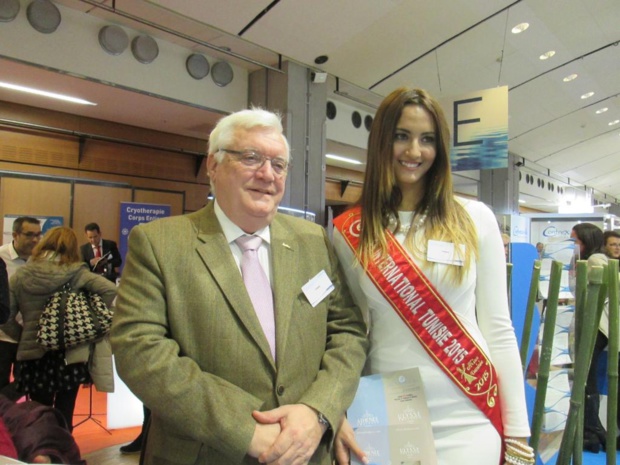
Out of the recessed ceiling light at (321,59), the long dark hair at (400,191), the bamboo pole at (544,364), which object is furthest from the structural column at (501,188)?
the long dark hair at (400,191)

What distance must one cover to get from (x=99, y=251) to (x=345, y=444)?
5865 mm

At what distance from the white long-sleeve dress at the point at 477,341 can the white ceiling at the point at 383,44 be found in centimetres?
405

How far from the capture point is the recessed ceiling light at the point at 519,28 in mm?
6337

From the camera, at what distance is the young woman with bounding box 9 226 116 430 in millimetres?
2918

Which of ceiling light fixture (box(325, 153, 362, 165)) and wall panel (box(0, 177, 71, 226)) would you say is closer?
wall panel (box(0, 177, 71, 226))

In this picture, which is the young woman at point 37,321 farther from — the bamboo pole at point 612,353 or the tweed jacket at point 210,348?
the bamboo pole at point 612,353

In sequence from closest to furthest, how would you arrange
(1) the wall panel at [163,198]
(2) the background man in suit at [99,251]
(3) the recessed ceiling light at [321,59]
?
1. (3) the recessed ceiling light at [321,59]
2. (2) the background man in suit at [99,251]
3. (1) the wall panel at [163,198]

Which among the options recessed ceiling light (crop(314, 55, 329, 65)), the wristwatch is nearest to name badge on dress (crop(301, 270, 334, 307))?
the wristwatch

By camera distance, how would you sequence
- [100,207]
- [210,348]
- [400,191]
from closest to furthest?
[210,348], [400,191], [100,207]

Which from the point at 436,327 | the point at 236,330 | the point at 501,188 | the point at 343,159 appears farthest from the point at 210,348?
the point at 501,188

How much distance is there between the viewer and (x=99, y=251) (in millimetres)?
6277

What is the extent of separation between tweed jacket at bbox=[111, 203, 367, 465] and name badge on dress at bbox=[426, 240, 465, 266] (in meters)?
0.30

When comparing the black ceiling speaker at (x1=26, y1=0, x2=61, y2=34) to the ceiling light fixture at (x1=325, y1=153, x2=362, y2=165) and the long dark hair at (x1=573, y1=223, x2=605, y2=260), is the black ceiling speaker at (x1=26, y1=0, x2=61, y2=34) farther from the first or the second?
the ceiling light fixture at (x1=325, y1=153, x2=362, y2=165)

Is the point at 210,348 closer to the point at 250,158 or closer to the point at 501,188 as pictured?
the point at 250,158
